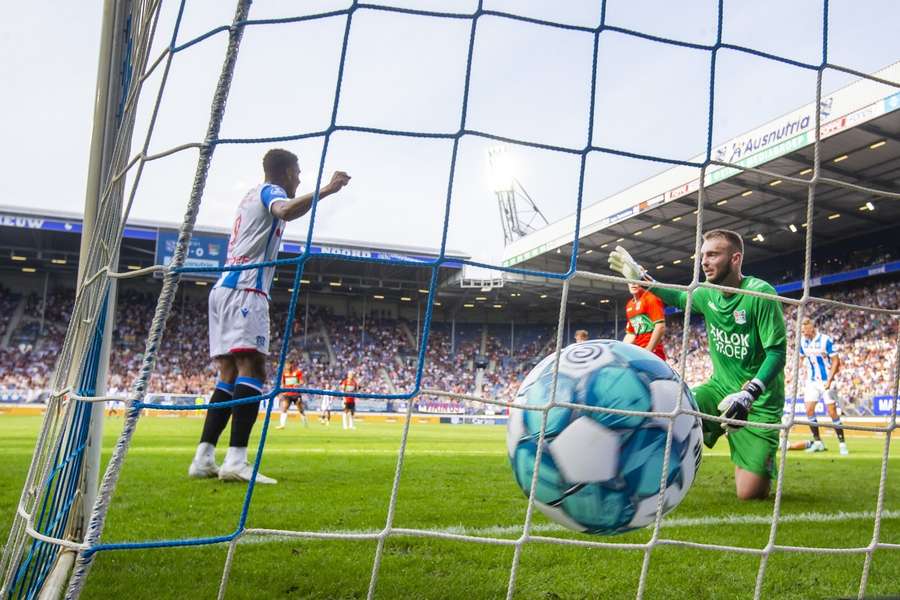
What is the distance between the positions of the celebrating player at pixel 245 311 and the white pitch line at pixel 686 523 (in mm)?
1123

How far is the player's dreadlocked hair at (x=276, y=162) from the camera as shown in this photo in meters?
A: 3.77

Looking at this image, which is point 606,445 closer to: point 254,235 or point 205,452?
point 254,235

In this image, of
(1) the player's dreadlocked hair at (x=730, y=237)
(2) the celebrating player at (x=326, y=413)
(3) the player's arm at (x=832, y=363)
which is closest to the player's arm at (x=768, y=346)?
(1) the player's dreadlocked hair at (x=730, y=237)

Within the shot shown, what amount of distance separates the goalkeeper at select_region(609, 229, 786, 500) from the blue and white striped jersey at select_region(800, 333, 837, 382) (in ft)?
17.1


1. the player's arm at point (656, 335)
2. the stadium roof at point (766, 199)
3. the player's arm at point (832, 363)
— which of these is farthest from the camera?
the stadium roof at point (766, 199)

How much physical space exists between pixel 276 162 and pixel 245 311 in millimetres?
794

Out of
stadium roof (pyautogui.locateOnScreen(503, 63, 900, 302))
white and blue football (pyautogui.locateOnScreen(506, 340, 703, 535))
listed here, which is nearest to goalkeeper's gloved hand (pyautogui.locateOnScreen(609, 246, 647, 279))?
white and blue football (pyautogui.locateOnScreen(506, 340, 703, 535))

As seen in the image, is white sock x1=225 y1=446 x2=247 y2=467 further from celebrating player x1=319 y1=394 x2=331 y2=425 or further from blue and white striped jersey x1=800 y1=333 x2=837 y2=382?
celebrating player x1=319 y1=394 x2=331 y2=425

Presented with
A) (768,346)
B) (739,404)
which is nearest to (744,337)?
(768,346)

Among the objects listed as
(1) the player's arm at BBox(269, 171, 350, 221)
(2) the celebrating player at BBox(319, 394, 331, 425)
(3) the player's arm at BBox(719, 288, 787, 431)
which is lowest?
(2) the celebrating player at BBox(319, 394, 331, 425)

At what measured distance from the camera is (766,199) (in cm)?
1653

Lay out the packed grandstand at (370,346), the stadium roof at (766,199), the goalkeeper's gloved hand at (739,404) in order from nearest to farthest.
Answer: the goalkeeper's gloved hand at (739,404) → the stadium roof at (766,199) → the packed grandstand at (370,346)

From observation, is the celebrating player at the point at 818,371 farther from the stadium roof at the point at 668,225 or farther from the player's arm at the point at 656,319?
the player's arm at the point at 656,319

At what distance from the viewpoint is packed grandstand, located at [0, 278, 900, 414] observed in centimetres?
2042
